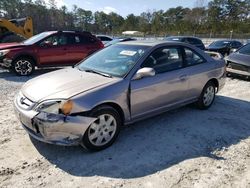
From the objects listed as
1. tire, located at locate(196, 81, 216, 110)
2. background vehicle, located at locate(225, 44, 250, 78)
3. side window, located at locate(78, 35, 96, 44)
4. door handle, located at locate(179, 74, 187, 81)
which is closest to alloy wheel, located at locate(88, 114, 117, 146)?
door handle, located at locate(179, 74, 187, 81)

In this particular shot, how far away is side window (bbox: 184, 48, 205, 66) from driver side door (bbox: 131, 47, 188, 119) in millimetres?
172

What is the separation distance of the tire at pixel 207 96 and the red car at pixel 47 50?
19.6 feet

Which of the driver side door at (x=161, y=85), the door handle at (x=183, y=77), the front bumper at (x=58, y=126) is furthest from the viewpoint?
the door handle at (x=183, y=77)

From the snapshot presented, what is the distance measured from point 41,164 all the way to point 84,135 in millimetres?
674

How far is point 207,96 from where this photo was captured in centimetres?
606

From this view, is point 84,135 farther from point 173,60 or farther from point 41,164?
point 173,60

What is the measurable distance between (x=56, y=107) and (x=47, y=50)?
673 cm

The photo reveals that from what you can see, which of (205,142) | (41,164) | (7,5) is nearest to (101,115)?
(41,164)

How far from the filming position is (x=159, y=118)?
544 cm

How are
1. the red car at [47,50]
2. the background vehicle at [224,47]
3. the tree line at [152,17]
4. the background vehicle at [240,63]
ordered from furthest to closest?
the tree line at [152,17] → the background vehicle at [224,47] → the red car at [47,50] → the background vehicle at [240,63]

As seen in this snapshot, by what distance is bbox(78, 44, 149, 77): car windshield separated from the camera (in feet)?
14.9

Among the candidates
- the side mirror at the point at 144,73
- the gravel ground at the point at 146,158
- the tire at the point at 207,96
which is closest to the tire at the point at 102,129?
the gravel ground at the point at 146,158

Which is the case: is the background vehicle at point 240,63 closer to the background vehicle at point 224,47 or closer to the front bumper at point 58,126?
the front bumper at point 58,126

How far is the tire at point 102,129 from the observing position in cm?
389
